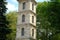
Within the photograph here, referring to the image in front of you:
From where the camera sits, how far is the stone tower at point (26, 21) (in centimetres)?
3022

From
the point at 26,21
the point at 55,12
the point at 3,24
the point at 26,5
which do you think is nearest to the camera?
the point at 3,24

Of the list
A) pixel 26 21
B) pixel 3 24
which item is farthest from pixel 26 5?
pixel 3 24

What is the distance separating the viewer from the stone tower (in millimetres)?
30219

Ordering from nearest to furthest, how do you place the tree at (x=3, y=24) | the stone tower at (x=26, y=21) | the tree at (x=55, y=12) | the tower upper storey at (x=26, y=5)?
the tree at (x=3, y=24) < the tree at (x=55, y=12) < the stone tower at (x=26, y=21) < the tower upper storey at (x=26, y=5)

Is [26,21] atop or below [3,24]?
below

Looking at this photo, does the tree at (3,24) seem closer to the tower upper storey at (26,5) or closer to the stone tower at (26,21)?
the stone tower at (26,21)

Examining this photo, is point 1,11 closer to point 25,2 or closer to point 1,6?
point 1,6

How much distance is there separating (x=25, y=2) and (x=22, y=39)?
6420 mm

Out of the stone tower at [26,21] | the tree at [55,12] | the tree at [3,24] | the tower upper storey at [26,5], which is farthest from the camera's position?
the tower upper storey at [26,5]

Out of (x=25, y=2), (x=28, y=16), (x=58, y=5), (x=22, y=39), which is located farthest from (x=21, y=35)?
(x=58, y=5)

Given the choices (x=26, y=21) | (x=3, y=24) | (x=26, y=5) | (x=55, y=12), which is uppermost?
(x=26, y=5)

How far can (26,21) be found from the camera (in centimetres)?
3088

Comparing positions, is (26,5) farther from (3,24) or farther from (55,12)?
(3,24)

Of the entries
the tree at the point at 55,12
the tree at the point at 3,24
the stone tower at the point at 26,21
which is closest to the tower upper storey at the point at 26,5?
the stone tower at the point at 26,21
